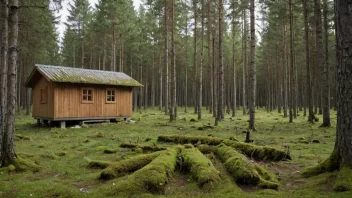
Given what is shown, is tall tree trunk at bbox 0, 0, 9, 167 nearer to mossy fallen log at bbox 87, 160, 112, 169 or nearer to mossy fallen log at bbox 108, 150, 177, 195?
mossy fallen log at bbox 87, 160, 112, 169

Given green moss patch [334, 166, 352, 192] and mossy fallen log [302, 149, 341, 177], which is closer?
green moss patch [334, 166, 352, 192]

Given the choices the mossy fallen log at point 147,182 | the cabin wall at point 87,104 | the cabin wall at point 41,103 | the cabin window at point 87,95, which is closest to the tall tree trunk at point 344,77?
the mossy fallen log at point 147,182

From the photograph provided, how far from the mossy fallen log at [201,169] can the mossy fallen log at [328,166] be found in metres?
2.24

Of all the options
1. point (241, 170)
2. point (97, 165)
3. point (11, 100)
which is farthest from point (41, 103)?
point (241, 170)

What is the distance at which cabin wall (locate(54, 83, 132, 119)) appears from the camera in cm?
1781

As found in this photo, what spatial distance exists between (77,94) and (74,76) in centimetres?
140

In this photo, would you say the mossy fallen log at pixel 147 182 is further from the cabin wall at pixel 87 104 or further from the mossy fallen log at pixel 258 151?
the cabin wall at pixel 87 104

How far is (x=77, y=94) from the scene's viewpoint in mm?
18797

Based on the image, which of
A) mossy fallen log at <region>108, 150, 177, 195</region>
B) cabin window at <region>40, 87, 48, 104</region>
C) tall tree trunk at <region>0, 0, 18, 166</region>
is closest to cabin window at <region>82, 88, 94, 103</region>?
cabin window at <region>40, 87, 48, 104</region>

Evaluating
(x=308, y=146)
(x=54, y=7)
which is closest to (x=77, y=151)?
(x=54, y=7)

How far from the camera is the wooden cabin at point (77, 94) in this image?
17766 mm

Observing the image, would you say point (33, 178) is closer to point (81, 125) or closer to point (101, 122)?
point (81, 125)

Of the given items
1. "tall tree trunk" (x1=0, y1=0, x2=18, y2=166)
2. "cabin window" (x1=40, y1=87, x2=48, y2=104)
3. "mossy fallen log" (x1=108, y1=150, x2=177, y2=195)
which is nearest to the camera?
"mossy fallen log" (x1=108, y1=150, x2=177, y2=195)

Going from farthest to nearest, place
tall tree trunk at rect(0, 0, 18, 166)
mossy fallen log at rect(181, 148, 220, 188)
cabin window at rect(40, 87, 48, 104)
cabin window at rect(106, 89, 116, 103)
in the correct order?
cabin window at rect(106, 89, 116, 103)
cabin window at rect(40, 87, 48, 104)
tall tree trunk at rect(0, 0, 18, 166)
mossy fallen log at rect(181, 148, 220, 188)
